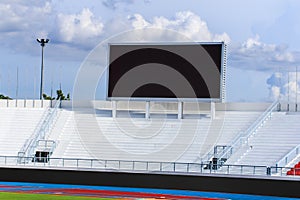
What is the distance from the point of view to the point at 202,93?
118ft

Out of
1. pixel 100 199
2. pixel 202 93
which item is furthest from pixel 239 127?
pixel 100 199

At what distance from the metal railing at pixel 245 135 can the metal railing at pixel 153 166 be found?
2.64m

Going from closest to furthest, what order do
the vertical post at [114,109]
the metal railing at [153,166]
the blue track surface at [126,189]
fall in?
the blue track surface at [126,189], the metal railing at [153,166], the vertical post at [114,109]

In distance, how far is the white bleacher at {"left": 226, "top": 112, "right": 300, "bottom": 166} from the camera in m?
33.6

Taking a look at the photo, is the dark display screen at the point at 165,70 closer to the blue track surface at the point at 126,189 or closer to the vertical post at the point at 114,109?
the vertical post at the point at 114,109

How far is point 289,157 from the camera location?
31516 millimetres

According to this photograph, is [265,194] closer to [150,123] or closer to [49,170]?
[49,170]

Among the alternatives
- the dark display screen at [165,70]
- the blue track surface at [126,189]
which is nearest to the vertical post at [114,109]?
the dark display screen at [165,70]

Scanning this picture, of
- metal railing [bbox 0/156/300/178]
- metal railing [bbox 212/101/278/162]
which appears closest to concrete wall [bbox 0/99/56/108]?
metal railing [bbox 0/156/300/178]

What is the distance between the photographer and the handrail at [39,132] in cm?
3719

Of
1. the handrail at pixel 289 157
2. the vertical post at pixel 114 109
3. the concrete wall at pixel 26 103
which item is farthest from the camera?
the concrete wall at pixel 26 103

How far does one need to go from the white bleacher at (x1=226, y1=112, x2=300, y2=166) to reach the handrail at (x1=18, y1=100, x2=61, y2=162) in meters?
9.83

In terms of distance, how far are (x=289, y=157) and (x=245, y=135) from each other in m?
4.73

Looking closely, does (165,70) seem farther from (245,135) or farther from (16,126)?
(16,126)
